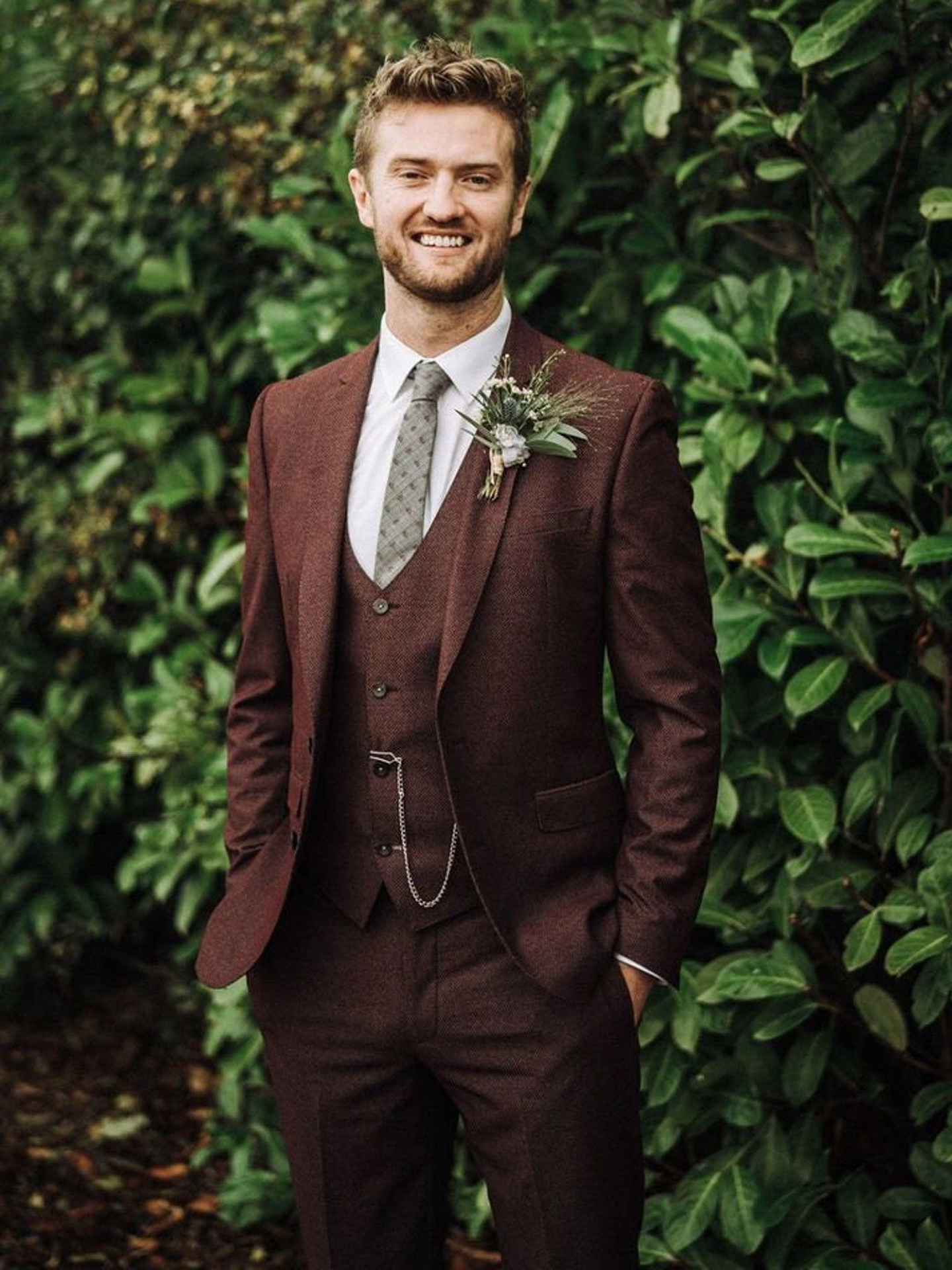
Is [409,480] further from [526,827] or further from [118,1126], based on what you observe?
[118,1126]

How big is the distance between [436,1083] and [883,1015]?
78 cm

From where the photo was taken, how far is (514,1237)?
1.99 m

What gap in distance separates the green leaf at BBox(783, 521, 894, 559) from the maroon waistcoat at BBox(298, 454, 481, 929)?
0.63 m

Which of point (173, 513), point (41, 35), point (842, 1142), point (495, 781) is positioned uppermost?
point (41, 35)

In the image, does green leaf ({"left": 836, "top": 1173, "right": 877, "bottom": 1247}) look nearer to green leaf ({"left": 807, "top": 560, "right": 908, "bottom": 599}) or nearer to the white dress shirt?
the white dress shirt

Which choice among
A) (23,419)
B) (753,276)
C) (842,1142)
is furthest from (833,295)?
(23,419)

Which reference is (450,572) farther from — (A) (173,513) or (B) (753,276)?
(A) (173,513)

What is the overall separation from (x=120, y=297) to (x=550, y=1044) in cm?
253

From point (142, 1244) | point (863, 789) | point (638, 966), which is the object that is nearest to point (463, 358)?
point (638, 966)

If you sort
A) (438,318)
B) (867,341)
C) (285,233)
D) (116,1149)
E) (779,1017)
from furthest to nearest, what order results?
(116,1149) < (285,233) < (779,1017) < (867,341) < (438,318)

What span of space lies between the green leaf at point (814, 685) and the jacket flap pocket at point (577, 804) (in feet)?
1.42

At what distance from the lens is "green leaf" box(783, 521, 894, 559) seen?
2.25m

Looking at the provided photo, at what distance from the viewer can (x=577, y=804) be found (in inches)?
77.2

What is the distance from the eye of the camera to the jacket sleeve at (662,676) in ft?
6.17
